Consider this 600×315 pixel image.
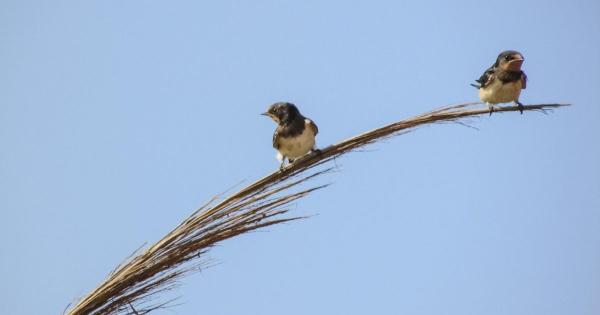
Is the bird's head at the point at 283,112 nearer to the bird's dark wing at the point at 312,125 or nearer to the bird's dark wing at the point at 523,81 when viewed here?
the bird's dark wing at the point at 312,125

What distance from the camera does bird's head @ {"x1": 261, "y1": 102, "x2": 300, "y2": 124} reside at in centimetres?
525

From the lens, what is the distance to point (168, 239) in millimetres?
1872

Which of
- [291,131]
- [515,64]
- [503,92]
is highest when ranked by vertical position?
[515,64]

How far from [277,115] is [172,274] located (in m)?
3.44

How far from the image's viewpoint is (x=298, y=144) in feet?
16.8

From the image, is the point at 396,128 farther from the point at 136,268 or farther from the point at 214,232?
the point at 136,268

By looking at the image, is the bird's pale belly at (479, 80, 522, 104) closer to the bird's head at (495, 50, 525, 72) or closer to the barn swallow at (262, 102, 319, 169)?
the bird's head at (495, 50, 525, 72)

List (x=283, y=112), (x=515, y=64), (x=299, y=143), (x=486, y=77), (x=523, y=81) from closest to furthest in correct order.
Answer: (x=299, y=143) < (x=283, y=112) < (x=515, y=64) < (x=523, y=81) < (x=486, y=77)

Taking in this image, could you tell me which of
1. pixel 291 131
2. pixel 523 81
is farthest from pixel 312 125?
pixel 523 81

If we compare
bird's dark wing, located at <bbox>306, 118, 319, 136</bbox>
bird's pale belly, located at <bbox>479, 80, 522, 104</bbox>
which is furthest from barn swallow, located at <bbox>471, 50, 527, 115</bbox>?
bird's dark wing, located at <bbox>306, 118, 319, 136</bbox>

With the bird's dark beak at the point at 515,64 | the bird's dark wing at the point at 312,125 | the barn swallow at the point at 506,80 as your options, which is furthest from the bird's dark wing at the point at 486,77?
the bird's dark wing at the point at 312,125

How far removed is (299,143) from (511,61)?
1849 millimetres

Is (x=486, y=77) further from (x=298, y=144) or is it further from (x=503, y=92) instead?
(x=298, y=144)

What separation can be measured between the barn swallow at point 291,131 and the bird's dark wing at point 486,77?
153 centimetres
